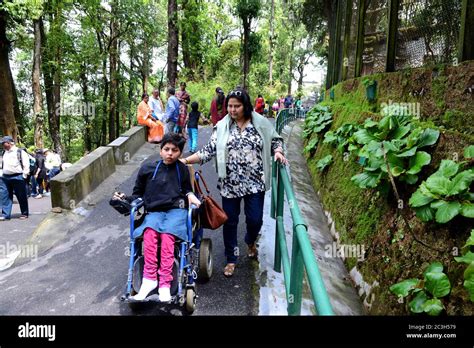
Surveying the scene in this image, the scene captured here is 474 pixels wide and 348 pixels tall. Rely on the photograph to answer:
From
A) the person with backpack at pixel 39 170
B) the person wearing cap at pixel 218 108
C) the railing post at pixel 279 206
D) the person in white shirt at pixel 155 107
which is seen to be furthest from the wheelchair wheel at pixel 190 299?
the person with backpack at pixel 39 170

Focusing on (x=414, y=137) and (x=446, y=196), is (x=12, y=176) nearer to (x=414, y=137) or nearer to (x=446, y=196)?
(x=414, y=137)

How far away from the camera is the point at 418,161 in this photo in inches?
147

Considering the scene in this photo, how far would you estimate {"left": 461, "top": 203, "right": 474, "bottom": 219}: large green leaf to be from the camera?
9.53 ft

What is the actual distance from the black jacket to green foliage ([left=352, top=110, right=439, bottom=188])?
198cm

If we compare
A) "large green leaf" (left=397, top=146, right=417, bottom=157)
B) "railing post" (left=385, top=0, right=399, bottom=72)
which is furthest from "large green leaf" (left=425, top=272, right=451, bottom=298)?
"railing post" (left=385, top=0, right=399, bottom=72)

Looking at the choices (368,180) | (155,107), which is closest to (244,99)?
(368,180)

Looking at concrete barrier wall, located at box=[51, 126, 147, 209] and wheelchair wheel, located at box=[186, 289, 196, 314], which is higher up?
concrete barrier wall, located at box=[51, 126, 147, 209]

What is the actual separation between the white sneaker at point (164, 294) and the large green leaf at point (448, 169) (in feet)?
8.61

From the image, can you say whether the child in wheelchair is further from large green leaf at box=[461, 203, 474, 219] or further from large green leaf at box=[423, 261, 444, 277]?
large green leaf at box=[461, 203, 474, 219]

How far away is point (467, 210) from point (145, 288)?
275 centimetres

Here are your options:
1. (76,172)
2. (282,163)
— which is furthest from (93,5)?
(282,163)

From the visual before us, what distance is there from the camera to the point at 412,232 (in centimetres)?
364

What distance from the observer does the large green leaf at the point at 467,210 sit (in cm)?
290

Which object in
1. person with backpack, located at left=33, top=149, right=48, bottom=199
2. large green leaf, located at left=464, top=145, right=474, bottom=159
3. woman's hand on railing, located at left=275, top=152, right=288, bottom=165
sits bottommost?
person with backpack, located at left=33, top=149, right=48, bottom=199
